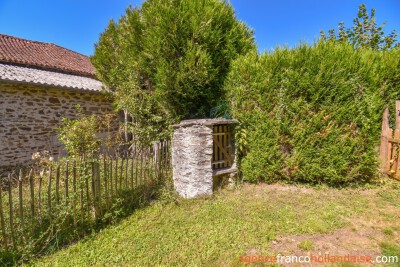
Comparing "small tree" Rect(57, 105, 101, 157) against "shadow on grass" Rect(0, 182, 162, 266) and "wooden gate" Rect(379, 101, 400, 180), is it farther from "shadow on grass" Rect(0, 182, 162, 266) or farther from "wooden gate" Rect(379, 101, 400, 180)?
"wooden gate" Rect(379, 101, 400, 180)

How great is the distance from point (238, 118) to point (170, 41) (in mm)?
2687

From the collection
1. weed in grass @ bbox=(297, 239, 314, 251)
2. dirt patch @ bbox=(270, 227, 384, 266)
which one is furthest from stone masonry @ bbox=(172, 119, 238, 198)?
weed in grass @ bbox=(297, 239, 314, 251)

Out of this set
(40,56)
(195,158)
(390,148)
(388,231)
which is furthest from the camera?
(40,56)

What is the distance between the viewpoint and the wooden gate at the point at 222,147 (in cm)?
475

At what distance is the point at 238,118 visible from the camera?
4871mm

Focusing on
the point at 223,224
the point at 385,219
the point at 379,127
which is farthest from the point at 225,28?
the point at 385,219

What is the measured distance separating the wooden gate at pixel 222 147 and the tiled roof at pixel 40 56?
839 centimetres

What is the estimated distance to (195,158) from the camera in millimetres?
4219

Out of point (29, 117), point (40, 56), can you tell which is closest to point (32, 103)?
point (29, 117)

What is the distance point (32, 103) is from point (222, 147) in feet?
21.3

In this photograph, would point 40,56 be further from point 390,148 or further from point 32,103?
point 390,148

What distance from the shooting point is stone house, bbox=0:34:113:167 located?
19.7 feet

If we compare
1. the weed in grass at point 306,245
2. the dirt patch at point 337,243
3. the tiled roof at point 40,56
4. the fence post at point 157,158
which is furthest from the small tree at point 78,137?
the tiled roof at point 40,56

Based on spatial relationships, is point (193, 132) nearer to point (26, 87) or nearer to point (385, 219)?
point (385, 219)
